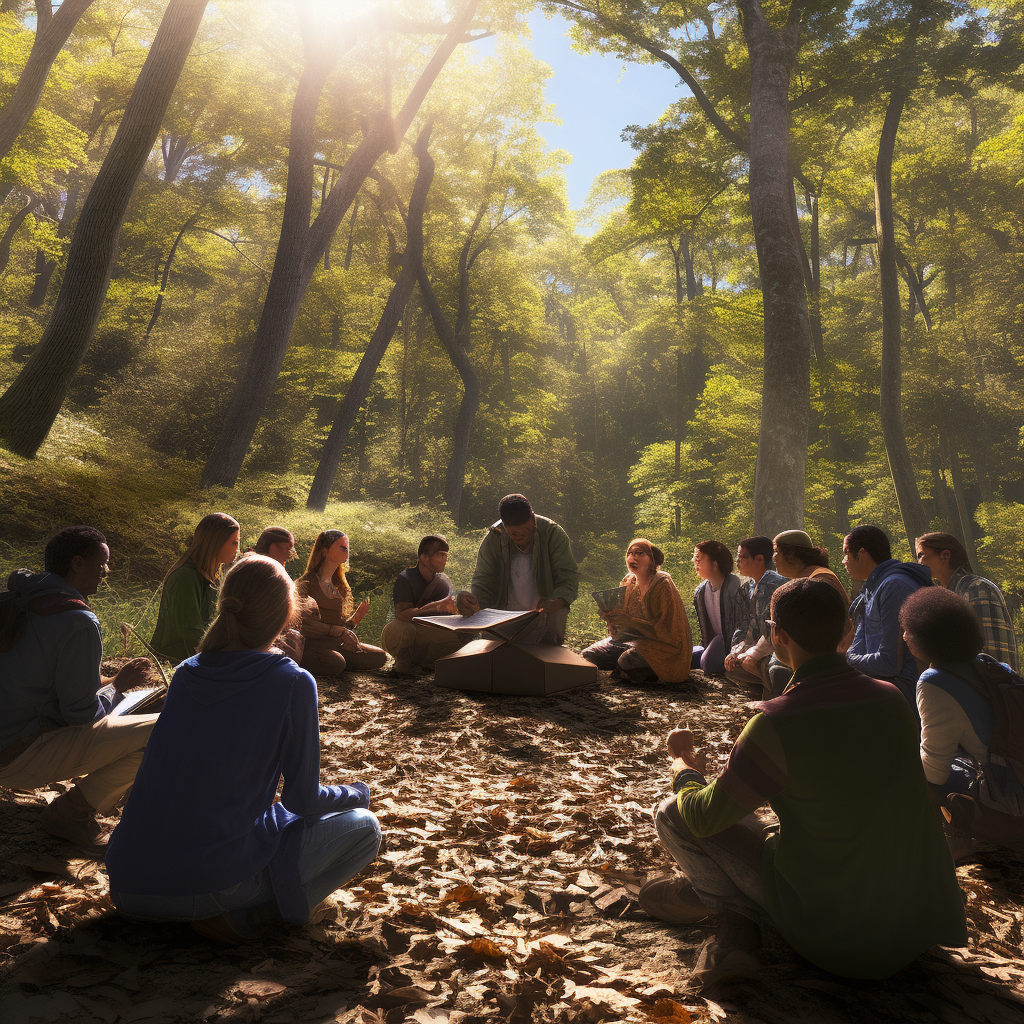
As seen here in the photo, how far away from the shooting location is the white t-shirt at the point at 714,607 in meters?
7.02

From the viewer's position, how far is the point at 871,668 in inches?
161

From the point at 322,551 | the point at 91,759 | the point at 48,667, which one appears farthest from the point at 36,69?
the point at 91,759

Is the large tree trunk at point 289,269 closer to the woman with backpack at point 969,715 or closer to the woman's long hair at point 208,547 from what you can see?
the woman's long hair at point 208,547

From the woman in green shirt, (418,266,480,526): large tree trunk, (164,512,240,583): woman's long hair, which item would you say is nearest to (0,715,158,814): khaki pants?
the woman in green shirt

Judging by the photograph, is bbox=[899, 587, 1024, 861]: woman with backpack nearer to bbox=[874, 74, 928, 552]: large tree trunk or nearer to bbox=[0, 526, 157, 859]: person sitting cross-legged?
bbox=[0, 526, 157, 859]: person sitting cross-legged

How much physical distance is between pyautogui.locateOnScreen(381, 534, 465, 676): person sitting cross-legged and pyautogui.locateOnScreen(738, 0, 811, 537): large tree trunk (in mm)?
5088

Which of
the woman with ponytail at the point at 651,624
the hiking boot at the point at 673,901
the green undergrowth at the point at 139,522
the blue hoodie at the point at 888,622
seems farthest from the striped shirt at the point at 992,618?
the green undergrowth at the point at 139,522

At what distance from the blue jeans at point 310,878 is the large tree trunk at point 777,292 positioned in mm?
8465

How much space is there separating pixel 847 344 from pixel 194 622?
24507 millimetres

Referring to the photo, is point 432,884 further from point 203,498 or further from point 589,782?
point 203,498

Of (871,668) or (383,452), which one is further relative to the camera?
(383,452)

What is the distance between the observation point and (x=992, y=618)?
4008mm

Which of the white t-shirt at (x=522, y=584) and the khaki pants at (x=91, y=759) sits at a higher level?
the white t-shirt at (x=522, y=584)

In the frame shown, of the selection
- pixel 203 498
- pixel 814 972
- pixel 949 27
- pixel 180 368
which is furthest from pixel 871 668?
pixel 180 368
